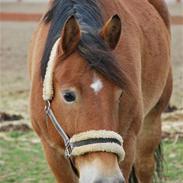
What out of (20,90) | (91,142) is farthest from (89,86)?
(20,90)

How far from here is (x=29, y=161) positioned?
224 inches

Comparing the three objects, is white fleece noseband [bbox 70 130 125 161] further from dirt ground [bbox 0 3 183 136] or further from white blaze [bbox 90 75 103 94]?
dirt ground [bbox 0 3 183 136]

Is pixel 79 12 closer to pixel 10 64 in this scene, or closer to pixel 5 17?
pixel 10 64

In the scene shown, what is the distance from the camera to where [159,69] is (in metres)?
4.23

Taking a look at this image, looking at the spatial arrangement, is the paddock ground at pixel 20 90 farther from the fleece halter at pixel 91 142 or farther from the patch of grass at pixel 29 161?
the fleece halter at pixel 91 142

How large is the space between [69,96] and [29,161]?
2889 millimetres

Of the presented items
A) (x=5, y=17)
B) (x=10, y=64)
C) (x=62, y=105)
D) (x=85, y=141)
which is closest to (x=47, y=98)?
(x=62, y=105)

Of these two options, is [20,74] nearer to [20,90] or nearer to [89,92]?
[20,90]

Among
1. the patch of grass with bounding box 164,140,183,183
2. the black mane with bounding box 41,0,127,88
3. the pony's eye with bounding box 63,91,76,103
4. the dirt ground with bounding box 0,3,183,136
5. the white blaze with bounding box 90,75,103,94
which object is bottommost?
the dirt ground with bounding box 0,3,183,136

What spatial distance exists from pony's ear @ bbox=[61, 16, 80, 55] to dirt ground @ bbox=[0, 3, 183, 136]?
3486mm

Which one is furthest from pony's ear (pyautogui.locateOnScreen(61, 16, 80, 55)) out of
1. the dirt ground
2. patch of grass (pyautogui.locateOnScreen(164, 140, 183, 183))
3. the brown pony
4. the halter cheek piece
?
the dirt ground

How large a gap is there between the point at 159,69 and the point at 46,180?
1.53 meters

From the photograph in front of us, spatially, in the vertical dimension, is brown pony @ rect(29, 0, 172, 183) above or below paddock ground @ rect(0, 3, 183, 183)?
above

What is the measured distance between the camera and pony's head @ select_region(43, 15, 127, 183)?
9.19ft
